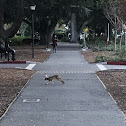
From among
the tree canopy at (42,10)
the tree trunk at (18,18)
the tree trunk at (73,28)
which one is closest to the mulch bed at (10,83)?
the tree trunk at (18,18)

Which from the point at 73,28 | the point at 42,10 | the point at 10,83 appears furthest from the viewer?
the point at 73,28

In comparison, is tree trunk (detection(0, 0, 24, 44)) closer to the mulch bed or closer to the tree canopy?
the tree canopy

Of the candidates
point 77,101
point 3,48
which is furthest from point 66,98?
point 3,48

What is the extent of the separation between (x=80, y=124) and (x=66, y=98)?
314 centimetres

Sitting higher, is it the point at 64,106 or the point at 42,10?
the point at 42,10

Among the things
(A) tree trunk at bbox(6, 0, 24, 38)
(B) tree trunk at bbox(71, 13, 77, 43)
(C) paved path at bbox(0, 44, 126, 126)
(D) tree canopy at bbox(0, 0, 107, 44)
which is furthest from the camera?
(B) tree trunk at bbox(71, 13, 77, 43)

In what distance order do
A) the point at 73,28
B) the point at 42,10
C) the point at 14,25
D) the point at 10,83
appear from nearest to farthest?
the point at 10,83, the point at 14,25, the point at 42,10, the point at 73,28

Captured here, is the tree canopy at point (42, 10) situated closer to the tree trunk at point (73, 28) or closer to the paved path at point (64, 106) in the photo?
the tree trunk at point (73, 28)

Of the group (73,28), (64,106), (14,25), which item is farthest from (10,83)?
(73,28)

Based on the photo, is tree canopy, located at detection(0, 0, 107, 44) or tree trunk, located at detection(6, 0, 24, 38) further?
tree canopy, located at detection(0, 0, 107, 44)

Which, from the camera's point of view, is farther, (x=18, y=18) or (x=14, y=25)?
(x=14, y=25)

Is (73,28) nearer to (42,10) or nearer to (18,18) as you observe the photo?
(42,10)

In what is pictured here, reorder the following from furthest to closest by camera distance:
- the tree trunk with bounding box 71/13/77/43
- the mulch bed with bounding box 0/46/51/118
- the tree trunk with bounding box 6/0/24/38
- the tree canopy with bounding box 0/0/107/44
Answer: the tree trunk with bounding box 71/13/77/43
the tree canopy with bounding box 0/0/107/44
the tree trunk with bounding box 6/0/24/38
the mulch bed with bounding box 0/46/51/118

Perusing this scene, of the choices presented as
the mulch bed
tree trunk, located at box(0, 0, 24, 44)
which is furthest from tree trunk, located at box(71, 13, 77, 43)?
the mulch bed
